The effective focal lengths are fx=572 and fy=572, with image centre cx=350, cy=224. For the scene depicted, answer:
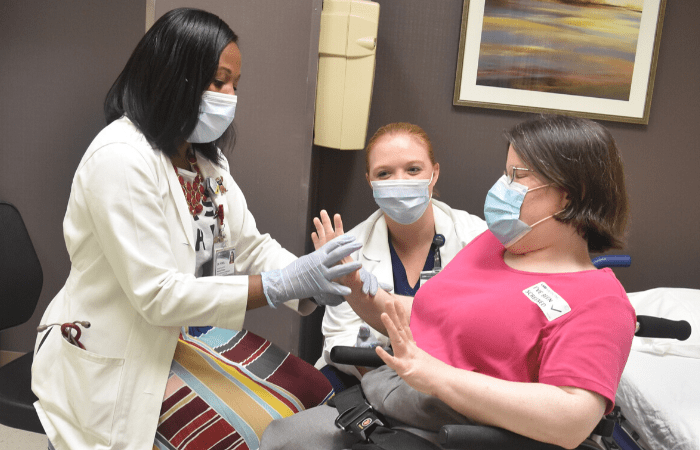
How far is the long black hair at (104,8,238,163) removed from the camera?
4.80ft

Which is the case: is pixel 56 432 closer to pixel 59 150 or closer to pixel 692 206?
pixel 59 150

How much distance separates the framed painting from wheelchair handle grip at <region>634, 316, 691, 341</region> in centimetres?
160

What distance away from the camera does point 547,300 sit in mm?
1174

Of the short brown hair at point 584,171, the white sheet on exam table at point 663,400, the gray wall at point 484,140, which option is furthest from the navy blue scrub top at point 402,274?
the short brown hair at point 584,171

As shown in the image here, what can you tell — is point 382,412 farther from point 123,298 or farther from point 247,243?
point 247,243

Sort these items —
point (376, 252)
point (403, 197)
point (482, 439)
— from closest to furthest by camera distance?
1. point (482, 439)
2. point (403, 197)
3. point (376, 252)

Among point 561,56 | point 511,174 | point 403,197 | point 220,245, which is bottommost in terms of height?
point 220,245

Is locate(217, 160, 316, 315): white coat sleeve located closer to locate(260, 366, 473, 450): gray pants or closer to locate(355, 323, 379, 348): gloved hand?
locate(355, 323, 379, 348): gloved hand

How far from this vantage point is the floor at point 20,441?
233cm

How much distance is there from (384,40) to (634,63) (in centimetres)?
118

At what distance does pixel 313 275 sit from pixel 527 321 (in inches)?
20.6

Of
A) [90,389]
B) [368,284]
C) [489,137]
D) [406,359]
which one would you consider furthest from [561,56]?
[90,389]

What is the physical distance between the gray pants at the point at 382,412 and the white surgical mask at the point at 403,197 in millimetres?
809

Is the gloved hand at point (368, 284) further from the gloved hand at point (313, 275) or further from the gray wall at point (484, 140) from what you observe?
the gray wall at point (484, 140)
